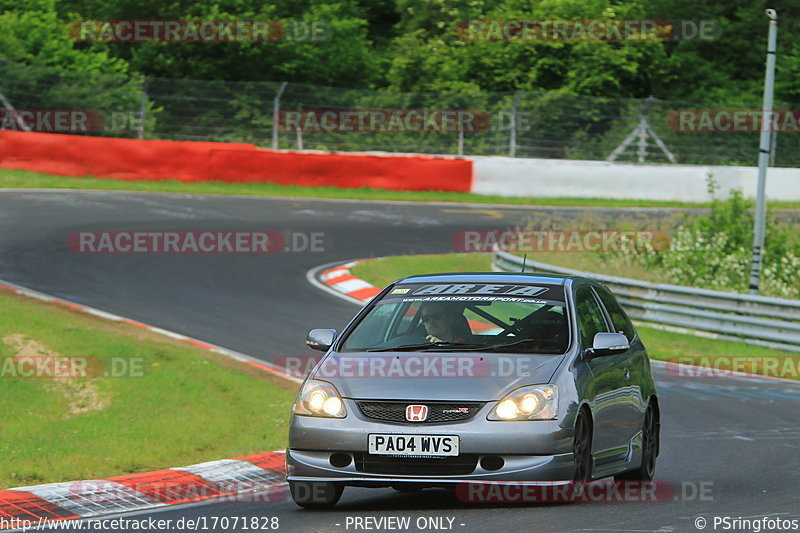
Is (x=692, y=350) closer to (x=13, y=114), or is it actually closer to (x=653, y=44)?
(x=13, y=114)

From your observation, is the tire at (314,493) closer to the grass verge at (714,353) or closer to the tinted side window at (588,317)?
the tinted side window at (588,317)

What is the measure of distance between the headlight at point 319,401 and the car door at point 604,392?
1564 mm

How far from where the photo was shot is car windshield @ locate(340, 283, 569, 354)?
833cm

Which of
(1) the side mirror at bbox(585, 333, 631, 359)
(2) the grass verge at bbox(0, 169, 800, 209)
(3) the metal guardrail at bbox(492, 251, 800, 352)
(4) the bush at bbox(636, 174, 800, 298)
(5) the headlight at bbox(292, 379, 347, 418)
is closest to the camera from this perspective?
(5) the headlight at bbox(292, 379, 347, 418)

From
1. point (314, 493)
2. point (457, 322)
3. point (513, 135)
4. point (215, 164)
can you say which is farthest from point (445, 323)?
point (513, 135)

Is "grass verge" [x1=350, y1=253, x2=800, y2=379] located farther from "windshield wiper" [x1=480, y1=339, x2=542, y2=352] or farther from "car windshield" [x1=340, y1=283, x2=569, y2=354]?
"windshield wiper" [x1=480, y1=339, x2=542, y2=352]

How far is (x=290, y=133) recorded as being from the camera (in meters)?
35.1

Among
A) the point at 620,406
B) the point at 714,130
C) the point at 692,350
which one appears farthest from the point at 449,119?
the point at 620,406

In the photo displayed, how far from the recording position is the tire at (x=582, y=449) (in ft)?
25.2

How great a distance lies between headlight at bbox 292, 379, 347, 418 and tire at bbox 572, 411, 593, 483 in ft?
4.46

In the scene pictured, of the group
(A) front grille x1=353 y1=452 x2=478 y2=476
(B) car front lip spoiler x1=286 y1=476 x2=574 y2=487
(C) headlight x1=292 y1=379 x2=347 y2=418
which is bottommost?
(B) car front lip spoiler x1=286 y1=476 x2=574 y2=487

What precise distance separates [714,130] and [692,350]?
2057cm

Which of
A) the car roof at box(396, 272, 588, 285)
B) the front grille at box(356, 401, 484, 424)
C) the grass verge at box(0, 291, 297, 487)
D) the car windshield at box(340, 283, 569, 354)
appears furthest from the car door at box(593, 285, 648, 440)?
the grass verge at box(0, 291, 297, 487)

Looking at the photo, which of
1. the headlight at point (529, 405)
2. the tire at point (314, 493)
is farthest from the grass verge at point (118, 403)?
the headlight at point (529, 405)
